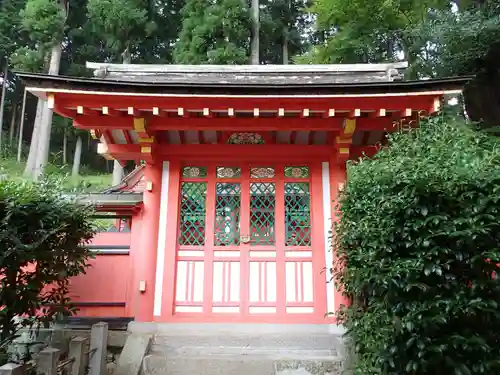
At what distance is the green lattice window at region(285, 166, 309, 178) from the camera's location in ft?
18.9

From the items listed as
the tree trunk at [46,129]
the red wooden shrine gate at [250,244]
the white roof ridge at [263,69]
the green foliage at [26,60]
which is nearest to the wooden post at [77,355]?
the red wooden shrine gate at [250,244]

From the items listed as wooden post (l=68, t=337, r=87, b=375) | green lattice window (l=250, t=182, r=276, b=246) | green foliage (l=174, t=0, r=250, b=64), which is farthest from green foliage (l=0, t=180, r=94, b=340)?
green foliage (l=174, t=0, r=250, b=64)

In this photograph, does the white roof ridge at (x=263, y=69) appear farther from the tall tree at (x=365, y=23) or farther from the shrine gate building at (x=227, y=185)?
the tall tree at (x=365, y=23)

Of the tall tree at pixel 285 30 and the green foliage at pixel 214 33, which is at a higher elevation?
the tall tree at pixel 285 30

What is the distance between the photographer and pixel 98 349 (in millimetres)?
4062

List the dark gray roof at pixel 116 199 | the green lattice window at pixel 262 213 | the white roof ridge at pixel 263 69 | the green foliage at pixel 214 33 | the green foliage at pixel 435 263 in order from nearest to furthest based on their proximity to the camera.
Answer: the green foliage at pixel 435 263
the dark gray roof at pixel 116 199
the green lattice window at pixel 262 213
the white roof ridge at pixel 263 69
the green foliage at pixel 214 33

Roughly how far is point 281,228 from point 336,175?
1134 millimetres

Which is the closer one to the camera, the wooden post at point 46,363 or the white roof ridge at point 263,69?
the wooden post at point 46,363

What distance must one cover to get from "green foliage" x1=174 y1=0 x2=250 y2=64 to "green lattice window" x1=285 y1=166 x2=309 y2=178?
9.01m

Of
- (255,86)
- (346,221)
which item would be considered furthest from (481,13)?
(346,221)

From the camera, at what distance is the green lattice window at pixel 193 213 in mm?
5592

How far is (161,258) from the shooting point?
545 cm

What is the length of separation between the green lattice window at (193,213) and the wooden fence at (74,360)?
1.77 meters

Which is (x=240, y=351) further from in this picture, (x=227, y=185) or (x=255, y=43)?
(x=255, y=43)
